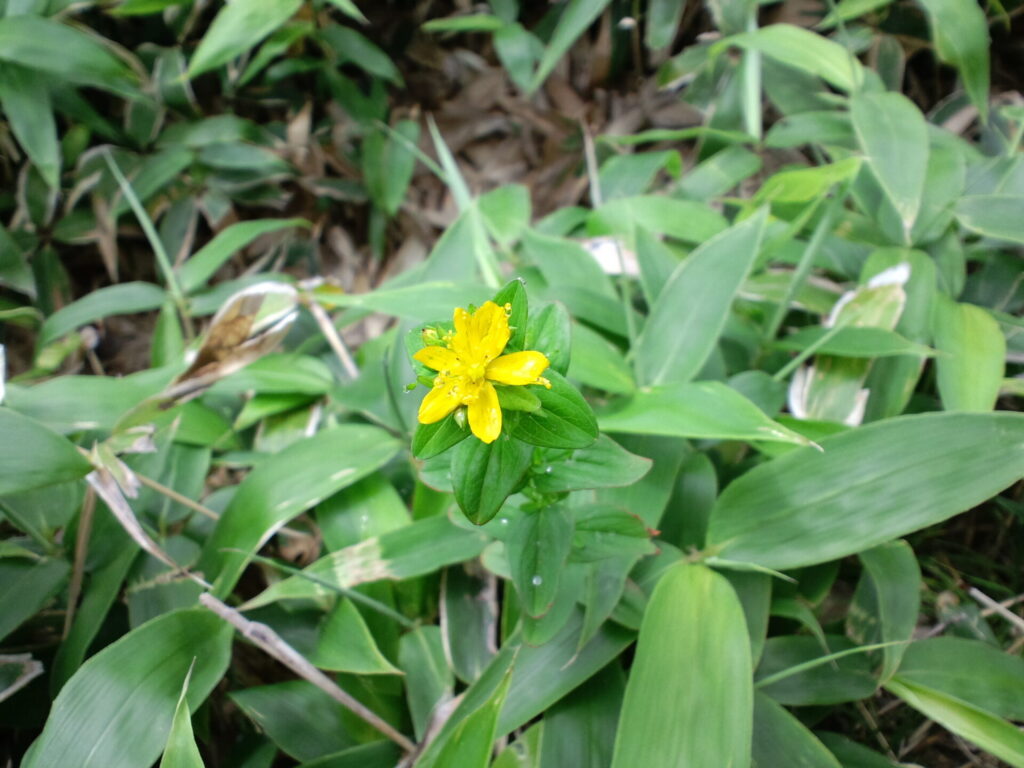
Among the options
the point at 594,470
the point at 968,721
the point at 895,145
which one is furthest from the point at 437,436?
the point at 895,145

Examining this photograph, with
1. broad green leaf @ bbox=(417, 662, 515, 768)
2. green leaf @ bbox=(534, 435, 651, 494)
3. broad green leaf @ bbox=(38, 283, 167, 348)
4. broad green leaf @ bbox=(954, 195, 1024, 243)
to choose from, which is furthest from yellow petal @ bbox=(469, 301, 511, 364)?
broad green leaf @ bbox=(38, 283, 167, 348)

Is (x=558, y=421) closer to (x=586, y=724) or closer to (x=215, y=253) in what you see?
(x=586, y=724)

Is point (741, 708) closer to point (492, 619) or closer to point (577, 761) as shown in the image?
point (577, 761)

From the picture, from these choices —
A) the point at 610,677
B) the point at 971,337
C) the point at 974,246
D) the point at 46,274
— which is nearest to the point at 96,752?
the point at 610,677

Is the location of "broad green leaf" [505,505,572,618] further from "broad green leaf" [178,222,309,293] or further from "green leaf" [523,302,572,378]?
"broad green leaf" [178,222,309,293]

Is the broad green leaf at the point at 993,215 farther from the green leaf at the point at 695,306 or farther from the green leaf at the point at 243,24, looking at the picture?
the green leaf at the point at 243,24
